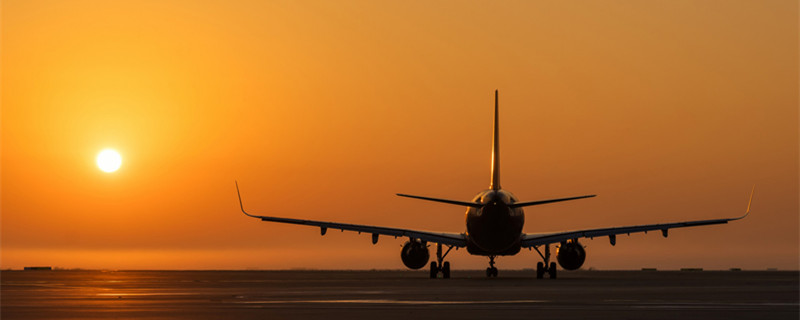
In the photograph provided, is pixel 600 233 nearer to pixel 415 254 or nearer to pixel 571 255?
pixel 571 255

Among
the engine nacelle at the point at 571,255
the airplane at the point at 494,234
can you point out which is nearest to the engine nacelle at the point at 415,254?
the airplane at the point at 494,234

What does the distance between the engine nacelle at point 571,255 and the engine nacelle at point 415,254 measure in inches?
347

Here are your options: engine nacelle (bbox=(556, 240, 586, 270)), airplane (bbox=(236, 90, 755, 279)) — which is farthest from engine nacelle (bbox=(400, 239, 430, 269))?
engine nacelle (bbox=(556, 240, 586, 270))

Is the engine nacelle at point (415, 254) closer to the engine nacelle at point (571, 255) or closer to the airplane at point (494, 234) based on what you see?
the airplane at point (494, 234)

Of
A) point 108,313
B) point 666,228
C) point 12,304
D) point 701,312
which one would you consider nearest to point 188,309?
point 108,313

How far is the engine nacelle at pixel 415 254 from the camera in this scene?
260 feet

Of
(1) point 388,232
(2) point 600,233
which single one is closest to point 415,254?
(1) point 388,232

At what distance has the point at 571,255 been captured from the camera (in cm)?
7731

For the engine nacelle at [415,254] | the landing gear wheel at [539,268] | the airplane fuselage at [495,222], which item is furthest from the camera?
the engine nacelle at [415,254]

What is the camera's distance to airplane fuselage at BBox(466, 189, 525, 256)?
7038cm

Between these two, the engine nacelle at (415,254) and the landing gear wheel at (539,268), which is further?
the engine nacelle at (415,254)

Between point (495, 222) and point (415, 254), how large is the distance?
10.0m

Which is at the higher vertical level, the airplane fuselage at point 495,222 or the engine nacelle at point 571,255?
the airplane fuselage at point 495,222

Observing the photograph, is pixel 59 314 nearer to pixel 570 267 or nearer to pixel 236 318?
pixel 236 318
